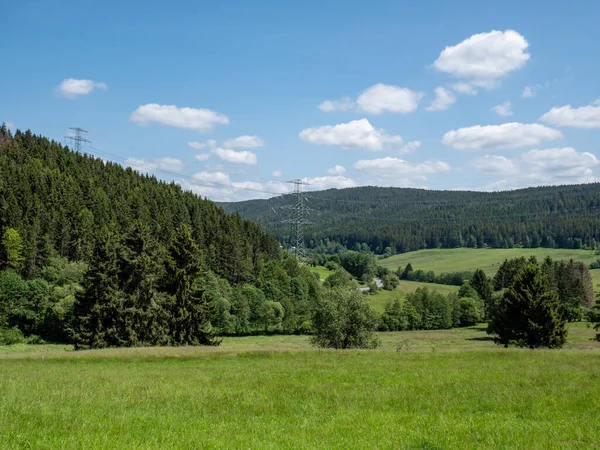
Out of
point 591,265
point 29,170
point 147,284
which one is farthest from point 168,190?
point 591,265

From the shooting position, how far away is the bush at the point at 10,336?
249ft

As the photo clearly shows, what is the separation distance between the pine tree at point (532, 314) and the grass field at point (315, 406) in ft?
97.8

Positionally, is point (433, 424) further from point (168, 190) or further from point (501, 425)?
point (168, 190)

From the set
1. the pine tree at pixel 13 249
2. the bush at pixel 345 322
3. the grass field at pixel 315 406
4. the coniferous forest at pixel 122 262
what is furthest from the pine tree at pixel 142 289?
the pine tree at pixel 13 249

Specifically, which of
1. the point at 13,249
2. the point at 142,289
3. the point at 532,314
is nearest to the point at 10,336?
the point at 13,249

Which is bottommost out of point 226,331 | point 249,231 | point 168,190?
point 226,331

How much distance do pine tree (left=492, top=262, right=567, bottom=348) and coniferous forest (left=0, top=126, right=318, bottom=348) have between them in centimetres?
3542

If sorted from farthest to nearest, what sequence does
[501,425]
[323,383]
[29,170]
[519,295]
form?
1. [29,170]
2. [519,295]
3. [323,383]
4. [501,425]

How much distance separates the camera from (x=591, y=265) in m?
200

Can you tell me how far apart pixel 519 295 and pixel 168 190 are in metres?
127

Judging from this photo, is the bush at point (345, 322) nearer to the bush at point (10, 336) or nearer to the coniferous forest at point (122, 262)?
the coniferous forest at point (122, 262)

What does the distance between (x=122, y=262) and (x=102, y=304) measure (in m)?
4.83

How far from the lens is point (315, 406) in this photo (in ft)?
51.6

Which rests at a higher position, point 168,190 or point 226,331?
point 168,190
